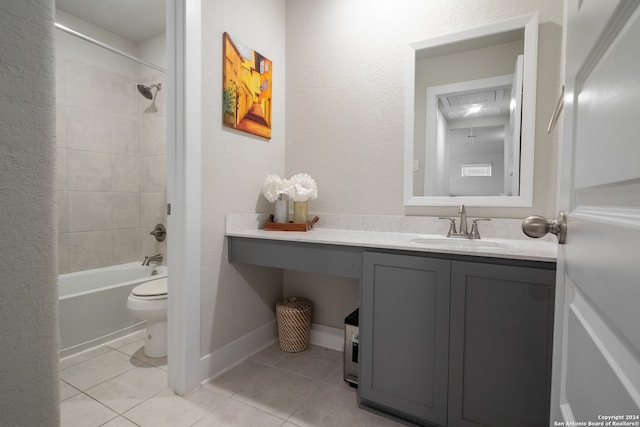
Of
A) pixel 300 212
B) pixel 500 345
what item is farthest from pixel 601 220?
pixel 300 212

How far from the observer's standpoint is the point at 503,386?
112 cm

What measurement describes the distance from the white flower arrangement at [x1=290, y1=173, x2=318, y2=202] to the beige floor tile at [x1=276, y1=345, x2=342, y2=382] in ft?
3.29

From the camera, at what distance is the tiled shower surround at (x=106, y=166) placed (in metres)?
2.43

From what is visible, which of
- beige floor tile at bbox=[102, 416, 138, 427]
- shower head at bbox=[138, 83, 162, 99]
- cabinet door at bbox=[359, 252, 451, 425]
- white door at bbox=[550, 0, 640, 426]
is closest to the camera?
white door at bbox=[550, 0, 640, 426]

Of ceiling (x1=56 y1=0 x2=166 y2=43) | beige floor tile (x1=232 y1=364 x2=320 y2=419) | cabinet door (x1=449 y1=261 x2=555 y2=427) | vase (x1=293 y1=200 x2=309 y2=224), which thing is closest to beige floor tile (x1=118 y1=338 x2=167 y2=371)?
beige floor tile (x1=232 y1=364 x2=320 y2=419)

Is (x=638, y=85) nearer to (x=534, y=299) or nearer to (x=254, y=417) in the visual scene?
(x=534, y=299)

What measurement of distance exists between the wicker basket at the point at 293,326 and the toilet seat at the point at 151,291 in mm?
746

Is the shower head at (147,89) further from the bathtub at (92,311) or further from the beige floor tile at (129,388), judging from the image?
the beige floor tile at (129,388)

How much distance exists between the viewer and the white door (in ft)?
1.14

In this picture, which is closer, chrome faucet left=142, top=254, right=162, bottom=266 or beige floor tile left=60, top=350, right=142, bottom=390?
beige floor tile left=60, top=350, right=142, bottom=390

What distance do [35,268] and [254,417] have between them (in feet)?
3.99

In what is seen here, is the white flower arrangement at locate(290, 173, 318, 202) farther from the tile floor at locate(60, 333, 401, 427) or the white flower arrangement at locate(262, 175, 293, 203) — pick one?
the tile floor at locate(60, 333, 401, 427)

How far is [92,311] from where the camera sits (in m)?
2.08

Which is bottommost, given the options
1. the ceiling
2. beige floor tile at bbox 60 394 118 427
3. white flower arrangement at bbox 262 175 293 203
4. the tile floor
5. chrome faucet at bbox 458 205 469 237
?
the tile floor
